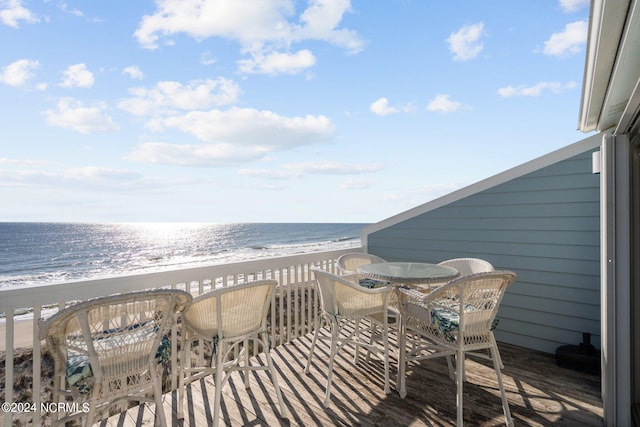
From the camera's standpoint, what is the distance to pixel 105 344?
5.24 ft

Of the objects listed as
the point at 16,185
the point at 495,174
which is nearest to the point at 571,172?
the point at 495,174

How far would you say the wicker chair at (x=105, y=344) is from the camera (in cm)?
151

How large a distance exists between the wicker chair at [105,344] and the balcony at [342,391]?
385 millimetres

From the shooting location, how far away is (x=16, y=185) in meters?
24.2

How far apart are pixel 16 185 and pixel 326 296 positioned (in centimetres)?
3196

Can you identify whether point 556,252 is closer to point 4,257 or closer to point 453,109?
point 453,109

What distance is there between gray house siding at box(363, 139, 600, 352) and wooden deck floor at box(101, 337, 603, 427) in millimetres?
496

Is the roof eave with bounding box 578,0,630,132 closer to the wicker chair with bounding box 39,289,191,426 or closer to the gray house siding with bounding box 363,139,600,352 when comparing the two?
the gray house siding with bounding box 363,139,600,352

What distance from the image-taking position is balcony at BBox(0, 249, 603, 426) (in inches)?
75.0

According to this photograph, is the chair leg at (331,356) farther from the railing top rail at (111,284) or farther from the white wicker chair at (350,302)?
the railing top rail at (111,284)

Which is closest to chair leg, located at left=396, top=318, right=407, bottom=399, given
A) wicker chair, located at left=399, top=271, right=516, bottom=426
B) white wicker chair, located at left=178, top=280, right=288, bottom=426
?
wicker chair, located at left=399, top=271, right=516, bottom=426

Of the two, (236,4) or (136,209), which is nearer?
(236,4)

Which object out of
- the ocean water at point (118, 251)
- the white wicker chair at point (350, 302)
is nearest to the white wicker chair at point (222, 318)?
the white wicker chair at point (350, 302)

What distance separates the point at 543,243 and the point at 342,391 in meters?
2.56
